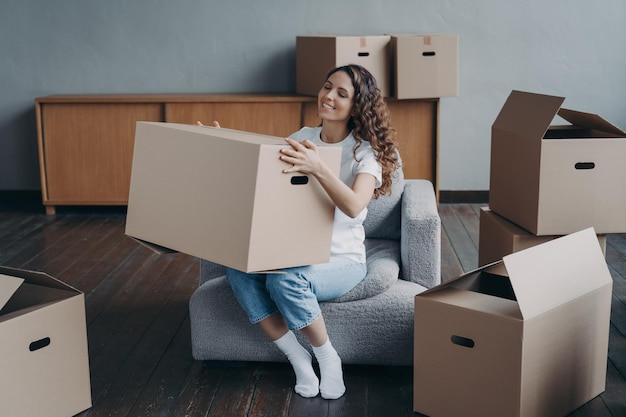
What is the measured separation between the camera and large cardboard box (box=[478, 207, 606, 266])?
2.62 metres

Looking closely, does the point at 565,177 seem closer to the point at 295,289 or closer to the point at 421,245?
the point at 421,245

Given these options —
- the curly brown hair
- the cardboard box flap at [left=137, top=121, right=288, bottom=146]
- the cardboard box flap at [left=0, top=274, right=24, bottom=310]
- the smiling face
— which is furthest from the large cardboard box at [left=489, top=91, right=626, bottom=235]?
the cardboard box flap at [left=0, top=274, right=24, bottom=310]

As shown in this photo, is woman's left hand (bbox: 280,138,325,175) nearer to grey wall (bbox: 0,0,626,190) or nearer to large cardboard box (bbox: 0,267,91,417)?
large cardboard box (bbox: 0,267,91,417)

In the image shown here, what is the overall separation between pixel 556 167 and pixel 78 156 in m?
3.10

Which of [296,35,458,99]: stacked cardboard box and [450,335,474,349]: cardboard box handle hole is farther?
[296,35,458,99]: stacked cardboard box

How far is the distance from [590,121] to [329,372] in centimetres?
121

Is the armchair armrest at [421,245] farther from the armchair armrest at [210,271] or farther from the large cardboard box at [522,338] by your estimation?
the armchair armrest at [210,271]

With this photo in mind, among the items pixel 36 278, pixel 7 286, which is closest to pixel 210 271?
pixel 36 278

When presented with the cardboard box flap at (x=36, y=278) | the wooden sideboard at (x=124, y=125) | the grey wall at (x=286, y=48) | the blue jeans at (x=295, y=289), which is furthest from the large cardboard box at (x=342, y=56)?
the cardboard box flap at (x=36, y=278)

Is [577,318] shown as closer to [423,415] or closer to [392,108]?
[423,415]

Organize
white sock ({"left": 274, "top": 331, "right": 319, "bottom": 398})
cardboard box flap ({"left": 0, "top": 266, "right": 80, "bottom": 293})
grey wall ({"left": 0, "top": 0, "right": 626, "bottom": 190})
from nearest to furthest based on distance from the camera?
cardboard box flap ({"left": 0, "top": 266, "right": 80, "bottom": 293}) → white sock ({"left": 274, "top": 331, "right": 319, "bottom": 398}) → grey wall ({"left": 0, "top": 0, "right": 626, "bottom": 190})

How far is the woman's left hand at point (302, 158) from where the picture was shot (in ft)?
6.69

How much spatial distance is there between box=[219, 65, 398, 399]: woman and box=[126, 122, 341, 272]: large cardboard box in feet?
0.29

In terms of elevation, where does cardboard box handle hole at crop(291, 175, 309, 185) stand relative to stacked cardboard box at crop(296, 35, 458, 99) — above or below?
below
